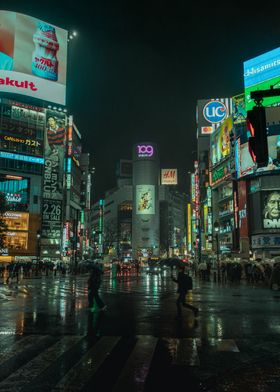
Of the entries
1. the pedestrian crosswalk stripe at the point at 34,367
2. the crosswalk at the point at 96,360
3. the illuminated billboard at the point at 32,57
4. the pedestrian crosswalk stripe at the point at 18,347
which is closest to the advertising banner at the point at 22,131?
the illuminated billboard at the point at 32,57

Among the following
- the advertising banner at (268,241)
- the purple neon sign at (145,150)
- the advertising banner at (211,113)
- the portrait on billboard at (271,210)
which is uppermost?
the purple neon sign at (145,150)

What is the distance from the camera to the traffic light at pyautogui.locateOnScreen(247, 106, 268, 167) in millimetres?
8039

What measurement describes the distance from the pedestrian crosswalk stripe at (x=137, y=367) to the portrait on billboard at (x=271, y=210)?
165 feet

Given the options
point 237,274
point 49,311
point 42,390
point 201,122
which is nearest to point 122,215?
point 201,122

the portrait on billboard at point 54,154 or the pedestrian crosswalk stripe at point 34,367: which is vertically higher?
the portrait on billboard at point 54,154

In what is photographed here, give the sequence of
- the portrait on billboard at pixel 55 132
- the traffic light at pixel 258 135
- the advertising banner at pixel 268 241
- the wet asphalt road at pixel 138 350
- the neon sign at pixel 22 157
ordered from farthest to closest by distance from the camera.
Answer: the portrait on billboard at pixel 55 132 → the neon sign at pixel 22 157 → the advertising banner at pixel 268 241 → the traffic light at pixel 258 135 → the wet asphalt road at pixel 138 350

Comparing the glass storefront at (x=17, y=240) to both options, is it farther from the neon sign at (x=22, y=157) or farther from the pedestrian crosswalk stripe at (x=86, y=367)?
the pedestrian crosswalk stripe at (x=86, y=367)

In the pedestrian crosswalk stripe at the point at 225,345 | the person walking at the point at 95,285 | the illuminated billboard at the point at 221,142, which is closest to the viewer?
Result: the pedestrian crosswalk stripe at the point at 225,345

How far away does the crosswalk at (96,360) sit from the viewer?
237 inches

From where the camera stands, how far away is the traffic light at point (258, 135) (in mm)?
8039

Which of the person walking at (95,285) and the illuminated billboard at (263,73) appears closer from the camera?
the person walking at (95,285)

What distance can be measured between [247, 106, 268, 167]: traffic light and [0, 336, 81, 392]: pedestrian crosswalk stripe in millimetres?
5467

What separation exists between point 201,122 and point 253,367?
9726 centimetres

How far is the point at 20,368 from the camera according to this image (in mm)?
6812
